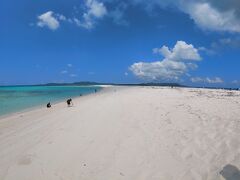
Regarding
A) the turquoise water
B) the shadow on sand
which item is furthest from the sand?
the turquoise water

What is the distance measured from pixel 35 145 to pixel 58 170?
2.16m

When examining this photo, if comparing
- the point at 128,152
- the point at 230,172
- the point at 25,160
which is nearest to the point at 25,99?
the point at 25,160

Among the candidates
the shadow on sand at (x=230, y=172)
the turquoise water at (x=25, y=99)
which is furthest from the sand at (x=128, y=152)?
the turquoise water at (x=25, y=99)

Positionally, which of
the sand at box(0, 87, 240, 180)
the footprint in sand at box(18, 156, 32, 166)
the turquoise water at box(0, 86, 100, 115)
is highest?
the sand at box(0, 87, 240, 180)

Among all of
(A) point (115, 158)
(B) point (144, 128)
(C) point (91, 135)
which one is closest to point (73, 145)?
(C) point (91, 135)

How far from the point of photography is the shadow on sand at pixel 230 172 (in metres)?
4.72

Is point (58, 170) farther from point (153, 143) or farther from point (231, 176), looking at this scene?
point (231, 176)

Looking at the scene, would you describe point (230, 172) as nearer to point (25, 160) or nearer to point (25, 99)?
point (25, 160)

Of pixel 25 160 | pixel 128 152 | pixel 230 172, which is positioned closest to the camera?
pixel 230 172

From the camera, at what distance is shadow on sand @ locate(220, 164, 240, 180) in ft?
15.5

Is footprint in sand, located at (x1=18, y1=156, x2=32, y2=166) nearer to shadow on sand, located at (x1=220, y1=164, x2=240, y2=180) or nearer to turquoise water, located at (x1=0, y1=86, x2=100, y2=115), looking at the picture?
shadow on sand, located at (x1=220, y1=164, x2=240, y2=180)

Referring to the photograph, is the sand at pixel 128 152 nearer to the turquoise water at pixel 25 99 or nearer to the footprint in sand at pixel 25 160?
the footprint in sand at pixel 25 160

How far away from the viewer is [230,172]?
4.92 m

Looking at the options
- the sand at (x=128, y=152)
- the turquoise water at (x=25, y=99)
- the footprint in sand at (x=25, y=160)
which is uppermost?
the sand at (x=128, y=152)
